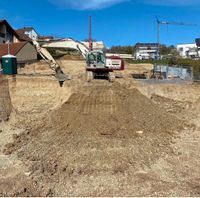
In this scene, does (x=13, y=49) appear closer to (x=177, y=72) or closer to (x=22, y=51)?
(x=22, y=51)

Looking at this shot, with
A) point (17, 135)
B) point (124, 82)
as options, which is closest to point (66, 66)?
point (124, 82)

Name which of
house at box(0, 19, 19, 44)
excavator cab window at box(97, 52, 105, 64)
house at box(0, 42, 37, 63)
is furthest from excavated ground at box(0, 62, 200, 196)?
house at box(0, 19, 19, 44)

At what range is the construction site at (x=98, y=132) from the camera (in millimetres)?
13930

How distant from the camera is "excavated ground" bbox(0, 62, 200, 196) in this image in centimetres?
1378

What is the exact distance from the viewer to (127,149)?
699 inches

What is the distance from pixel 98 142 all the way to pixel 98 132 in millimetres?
1474

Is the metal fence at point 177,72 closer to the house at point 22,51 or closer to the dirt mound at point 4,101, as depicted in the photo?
the dirt mound at point 4,101

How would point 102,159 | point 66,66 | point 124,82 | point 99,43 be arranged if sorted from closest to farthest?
point 102,159 → point 124,82 → point 99,43 → point 66,66

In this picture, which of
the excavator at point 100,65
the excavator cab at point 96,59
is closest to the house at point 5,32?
the excavator cab at point 96,59

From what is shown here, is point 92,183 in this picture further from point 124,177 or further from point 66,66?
point 66,66

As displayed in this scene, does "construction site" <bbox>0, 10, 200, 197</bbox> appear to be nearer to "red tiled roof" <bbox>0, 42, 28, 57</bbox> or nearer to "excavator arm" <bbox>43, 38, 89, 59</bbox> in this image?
A: "excavator arm" <bbox>43, 38, 89, 59</bbox>

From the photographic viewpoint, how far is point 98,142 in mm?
18781

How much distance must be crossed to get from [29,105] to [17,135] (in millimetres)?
5484

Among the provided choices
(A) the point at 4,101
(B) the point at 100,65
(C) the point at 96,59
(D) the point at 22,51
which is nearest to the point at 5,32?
(D) the point at 22,51
